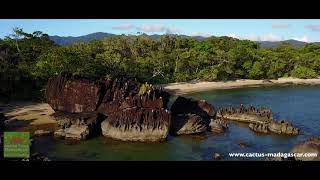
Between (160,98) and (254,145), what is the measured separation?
331cm

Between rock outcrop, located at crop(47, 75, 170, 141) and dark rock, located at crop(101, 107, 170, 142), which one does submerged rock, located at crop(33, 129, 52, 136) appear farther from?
dark rock, located at crop(101, 107, 170, 142)

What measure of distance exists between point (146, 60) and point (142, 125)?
10.6 metres

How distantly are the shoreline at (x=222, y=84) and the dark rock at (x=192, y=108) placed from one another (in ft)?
17.8

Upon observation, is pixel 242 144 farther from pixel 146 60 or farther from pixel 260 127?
pixel 146 60

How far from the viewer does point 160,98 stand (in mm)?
14570

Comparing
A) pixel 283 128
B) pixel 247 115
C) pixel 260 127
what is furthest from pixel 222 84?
pixel 283 128

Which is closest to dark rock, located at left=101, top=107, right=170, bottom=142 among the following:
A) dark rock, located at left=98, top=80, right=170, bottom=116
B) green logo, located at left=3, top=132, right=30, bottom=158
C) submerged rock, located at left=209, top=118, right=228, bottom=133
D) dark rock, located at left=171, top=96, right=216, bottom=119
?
dark rock, located at left=98, top=80, right=170, bottom=116

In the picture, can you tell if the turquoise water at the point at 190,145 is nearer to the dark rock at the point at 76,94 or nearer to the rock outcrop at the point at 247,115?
the rock outcrop at the point at 247,115

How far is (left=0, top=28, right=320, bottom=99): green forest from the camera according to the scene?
62.9ft

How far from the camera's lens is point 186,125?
14.8 m
